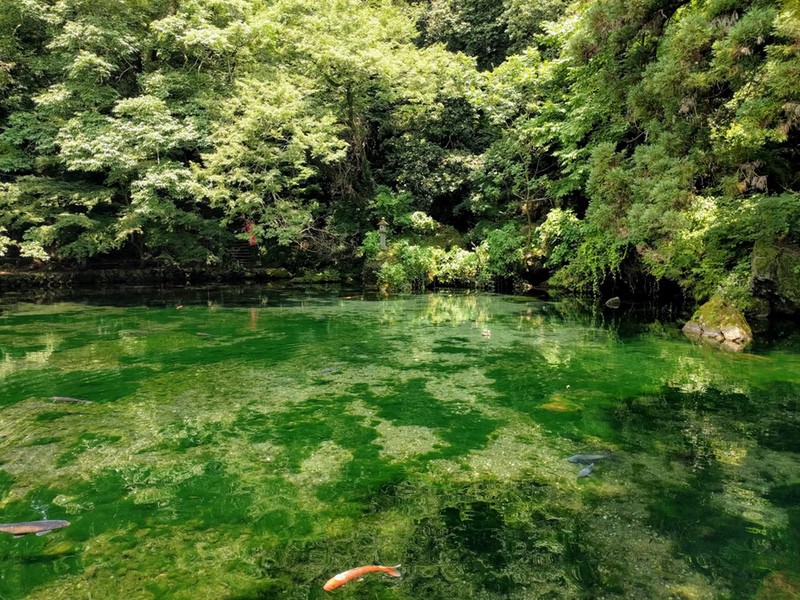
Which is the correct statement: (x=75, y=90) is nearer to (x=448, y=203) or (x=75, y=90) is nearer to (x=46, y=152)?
(x=46, y=152)

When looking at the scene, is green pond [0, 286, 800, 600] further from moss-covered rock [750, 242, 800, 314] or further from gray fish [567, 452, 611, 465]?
moss-covered rock [750, 242, 800, 314]

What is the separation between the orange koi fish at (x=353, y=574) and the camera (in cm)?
204

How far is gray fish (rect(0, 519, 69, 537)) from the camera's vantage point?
2.41m

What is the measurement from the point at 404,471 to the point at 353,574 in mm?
1135

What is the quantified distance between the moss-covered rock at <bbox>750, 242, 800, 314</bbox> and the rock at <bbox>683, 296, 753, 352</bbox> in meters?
0.76

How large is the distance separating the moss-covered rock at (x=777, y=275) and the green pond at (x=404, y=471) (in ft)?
4.43

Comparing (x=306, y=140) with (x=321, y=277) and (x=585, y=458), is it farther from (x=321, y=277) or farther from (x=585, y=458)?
(x=585, y=458)

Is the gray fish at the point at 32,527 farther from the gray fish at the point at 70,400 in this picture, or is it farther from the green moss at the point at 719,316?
the green moss at the point at 719,316

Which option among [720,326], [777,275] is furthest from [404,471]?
[777,275]

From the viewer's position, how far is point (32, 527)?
2451 mm

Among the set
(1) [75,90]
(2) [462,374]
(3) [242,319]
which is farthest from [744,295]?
(1) [75,90]

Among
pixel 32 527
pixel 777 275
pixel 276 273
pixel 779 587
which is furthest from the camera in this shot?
pixel 276 273

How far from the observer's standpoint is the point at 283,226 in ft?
48.6

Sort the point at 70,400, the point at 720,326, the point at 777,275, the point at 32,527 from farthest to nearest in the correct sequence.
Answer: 1. the point at 777,275
2. the point at 720,326
3. the point at 70,400
4. the point at 32,527
